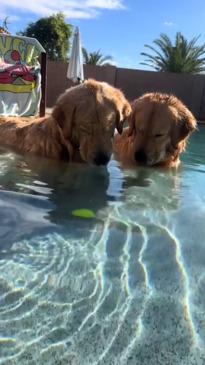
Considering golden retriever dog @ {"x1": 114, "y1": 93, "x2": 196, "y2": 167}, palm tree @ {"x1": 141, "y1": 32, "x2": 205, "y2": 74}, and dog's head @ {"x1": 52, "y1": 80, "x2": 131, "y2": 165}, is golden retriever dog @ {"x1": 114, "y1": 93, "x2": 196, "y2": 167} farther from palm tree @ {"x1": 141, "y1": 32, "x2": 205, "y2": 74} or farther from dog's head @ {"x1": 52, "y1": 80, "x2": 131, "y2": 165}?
palm tree @ {"x1": 141, "y1": 32, "x2": 205, "y2": 74}

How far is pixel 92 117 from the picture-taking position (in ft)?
13.5

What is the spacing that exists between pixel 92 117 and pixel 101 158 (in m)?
0.44

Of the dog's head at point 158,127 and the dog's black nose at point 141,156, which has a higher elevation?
the dog's head at point 158,127

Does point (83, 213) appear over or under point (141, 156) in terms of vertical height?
under

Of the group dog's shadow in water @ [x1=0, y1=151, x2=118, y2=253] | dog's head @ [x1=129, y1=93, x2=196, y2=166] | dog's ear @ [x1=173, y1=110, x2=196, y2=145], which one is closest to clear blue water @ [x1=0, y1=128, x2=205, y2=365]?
dog's shadow in water @ [x1=0, y1=151, x2=118, y2=253]

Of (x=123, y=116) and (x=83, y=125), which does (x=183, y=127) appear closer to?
(x=123, y=116)

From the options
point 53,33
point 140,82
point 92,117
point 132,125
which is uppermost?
point 53,33

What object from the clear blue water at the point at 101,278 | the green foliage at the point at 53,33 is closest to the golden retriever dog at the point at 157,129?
the clear blue water at the point at 101,278

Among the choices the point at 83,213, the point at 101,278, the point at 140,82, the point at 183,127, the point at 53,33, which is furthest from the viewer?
the point at 53,33

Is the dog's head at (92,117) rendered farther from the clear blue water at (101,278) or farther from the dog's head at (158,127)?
the clear blue water at (101,278)

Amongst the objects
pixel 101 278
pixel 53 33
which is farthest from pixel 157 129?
pixel 53 33

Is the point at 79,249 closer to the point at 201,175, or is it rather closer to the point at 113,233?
the point at 113,233

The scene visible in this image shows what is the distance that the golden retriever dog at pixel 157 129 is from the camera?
4.68 meters

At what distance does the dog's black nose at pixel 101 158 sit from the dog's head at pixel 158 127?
741 millimetres
